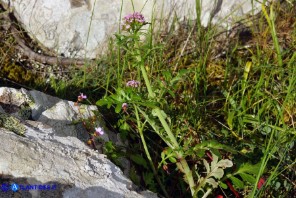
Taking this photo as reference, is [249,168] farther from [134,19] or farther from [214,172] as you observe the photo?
[134,19]

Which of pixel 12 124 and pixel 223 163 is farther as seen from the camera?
pixel 223 163

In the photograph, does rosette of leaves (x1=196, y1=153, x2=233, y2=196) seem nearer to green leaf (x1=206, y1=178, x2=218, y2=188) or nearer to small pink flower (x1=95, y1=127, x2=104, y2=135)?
green leaf (x1=206, y1=178, x2=218, y2=188)

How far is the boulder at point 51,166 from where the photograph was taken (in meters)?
2.04

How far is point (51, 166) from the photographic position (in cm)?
213

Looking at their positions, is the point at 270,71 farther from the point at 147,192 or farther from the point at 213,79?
the point at 147,192

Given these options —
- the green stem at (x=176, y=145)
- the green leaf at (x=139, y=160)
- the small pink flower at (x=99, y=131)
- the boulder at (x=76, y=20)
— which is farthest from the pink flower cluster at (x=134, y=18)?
the boulder at (x=76, y=20)

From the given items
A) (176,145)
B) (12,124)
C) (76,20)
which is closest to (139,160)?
(176,145)

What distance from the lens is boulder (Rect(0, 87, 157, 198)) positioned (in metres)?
2.04

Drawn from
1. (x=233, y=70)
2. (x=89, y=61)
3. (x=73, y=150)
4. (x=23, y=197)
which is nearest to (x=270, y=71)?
(x=233, y=70)

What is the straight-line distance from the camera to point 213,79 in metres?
3.62

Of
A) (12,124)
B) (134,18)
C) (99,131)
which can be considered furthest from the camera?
(99,131)

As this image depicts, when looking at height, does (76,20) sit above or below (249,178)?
above

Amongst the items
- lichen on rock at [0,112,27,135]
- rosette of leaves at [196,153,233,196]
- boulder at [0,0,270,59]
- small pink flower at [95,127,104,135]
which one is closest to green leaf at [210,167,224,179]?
rosette of leaves at [196,153,233,196]

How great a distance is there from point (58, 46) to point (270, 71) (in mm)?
1679
